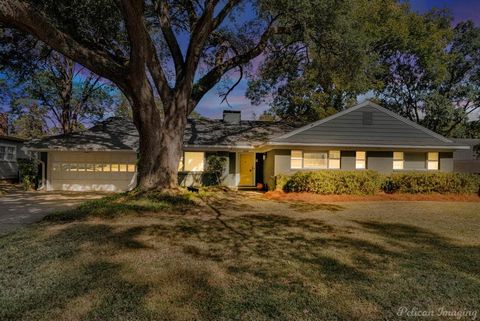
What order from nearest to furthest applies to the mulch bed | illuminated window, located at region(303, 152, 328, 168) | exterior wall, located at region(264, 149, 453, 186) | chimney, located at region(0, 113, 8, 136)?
the mulch bed < exterior wall, located at region(264, 149, 453, 186) < illuminated window, located at region(303, 152, 328, 168) < chimney, located at region(0, 113, 8, 136)

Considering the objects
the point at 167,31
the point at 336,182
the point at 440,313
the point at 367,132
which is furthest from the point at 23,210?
the point at 367,132

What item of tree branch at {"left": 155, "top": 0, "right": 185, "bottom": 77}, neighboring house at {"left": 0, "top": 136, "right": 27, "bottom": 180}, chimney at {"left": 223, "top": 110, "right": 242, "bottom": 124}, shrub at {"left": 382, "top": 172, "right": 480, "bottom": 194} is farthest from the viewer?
neighboring house at {"left": 0, "top": 136, "right": 27, "bottom": 180}

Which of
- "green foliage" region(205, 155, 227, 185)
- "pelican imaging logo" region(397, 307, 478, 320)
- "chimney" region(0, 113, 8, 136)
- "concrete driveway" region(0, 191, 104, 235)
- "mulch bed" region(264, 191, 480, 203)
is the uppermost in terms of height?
"chimney" region(0, 113, 8, 136)

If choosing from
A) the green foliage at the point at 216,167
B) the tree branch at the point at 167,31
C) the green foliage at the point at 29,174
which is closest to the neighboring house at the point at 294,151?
the green foliage at the point at 216,167

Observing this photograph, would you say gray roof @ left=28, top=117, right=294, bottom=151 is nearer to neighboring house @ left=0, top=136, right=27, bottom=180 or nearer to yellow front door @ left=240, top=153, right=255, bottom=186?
yellow front door @ left=240, top=153, right=255, bottom=186

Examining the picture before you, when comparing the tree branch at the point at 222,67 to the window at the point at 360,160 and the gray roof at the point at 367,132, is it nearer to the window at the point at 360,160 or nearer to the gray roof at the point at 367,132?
the gray roof at the point at 367,132

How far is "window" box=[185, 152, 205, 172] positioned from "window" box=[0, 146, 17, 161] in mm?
15770

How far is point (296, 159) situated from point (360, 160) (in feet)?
12.4

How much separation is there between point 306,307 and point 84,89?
2724cm

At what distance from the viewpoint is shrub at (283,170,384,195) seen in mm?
14258

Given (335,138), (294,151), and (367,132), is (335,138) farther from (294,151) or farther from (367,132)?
(294,151)

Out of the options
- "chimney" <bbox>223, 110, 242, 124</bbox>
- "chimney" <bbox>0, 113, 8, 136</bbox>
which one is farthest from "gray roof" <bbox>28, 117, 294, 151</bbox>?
"chimney" <bbox>0, 113, 8, 136</bbox>

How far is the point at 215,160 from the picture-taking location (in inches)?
670

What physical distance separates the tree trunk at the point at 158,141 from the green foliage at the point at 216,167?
5.33 m
